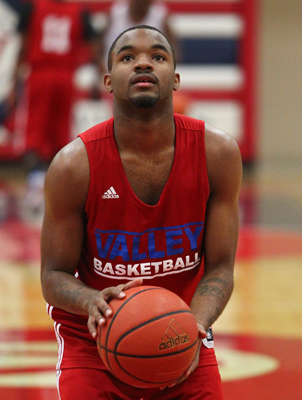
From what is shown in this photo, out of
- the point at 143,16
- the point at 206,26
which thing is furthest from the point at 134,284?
the point at 206,26

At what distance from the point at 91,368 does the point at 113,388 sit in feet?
0.37

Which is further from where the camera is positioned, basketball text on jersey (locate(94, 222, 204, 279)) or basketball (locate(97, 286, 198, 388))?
basketball text on jersey (locate(94, 222, 204, 279))

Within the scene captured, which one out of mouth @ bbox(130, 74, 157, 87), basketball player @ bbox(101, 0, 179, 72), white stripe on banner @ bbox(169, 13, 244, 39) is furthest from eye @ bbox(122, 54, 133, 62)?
white stripe on banner @ bbox(169, 13, 244, 39)

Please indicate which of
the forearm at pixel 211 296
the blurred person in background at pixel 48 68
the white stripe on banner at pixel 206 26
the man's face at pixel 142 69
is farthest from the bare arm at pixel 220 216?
the white stripe on banner at pixel 206 26

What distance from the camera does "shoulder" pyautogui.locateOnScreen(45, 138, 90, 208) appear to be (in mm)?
2656

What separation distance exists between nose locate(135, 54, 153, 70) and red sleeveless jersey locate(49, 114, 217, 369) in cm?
Result: 34

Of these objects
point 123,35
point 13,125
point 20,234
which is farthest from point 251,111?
point 123,35

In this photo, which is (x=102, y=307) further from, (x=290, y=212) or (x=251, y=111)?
(x=251, y=111)

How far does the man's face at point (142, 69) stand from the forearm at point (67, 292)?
2.29 ft

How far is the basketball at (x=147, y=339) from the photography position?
2.33m

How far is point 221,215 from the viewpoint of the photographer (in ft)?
9.20

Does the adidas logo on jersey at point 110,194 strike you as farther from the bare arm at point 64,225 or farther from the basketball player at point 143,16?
the basketball player at point 143,16

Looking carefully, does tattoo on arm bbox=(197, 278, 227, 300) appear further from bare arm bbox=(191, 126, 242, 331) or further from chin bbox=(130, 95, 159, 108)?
chin bbox=(130, 95, 159, 108)

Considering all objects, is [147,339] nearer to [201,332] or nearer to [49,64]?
[201,332]
